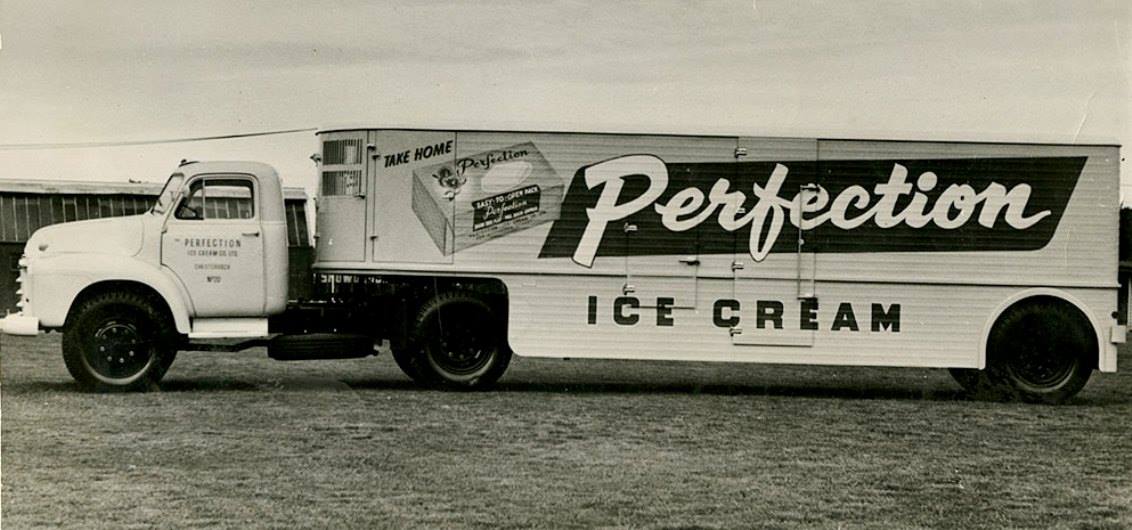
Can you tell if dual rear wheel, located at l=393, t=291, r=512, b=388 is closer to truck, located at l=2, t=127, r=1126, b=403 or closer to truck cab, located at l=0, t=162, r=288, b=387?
truck, located at l=2, t=127, r=1126, b=403

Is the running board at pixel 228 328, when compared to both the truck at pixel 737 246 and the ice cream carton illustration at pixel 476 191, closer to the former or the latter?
Answer: the truck at pixel 737 246

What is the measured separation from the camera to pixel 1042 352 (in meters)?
12.7

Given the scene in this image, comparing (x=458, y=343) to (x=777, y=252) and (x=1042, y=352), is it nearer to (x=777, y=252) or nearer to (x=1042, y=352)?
(x=777, y=252)

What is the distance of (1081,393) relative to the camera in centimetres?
1411

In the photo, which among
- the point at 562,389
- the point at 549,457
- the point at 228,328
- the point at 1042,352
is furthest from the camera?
the point at 562,389

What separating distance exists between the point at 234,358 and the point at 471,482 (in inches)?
436

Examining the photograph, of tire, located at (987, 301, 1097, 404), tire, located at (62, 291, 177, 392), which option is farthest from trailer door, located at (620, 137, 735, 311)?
tire, located at (62, 291, 177, 392)

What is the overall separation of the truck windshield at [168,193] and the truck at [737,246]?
3.20 ft

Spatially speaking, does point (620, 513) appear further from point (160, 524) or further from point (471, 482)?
point (160, 524)

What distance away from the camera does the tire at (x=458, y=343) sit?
12.5m

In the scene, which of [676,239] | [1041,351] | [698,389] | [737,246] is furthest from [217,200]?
[1041,351]

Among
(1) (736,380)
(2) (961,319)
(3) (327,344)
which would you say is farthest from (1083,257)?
(3) (327,344)

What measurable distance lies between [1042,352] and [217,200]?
8867 millimetres

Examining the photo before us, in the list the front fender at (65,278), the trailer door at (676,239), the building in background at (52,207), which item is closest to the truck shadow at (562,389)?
the front fender at (65,278)
